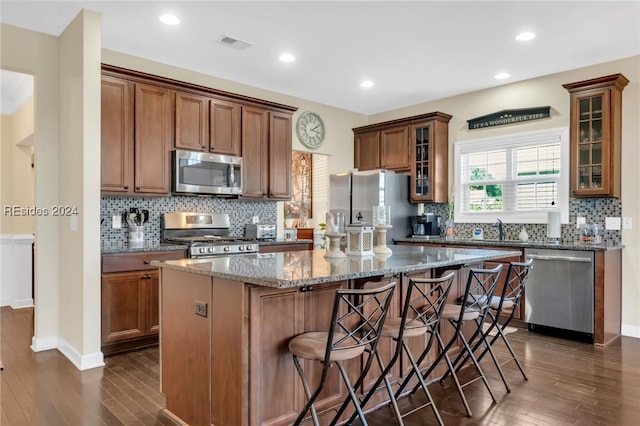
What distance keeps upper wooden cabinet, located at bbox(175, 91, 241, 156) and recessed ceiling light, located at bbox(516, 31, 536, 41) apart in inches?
116

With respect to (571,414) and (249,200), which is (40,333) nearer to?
(249,200)

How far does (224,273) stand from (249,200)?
339cm

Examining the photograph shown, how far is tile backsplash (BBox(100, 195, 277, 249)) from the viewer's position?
14.0 ft

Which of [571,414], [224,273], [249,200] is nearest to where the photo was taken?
[224,273]

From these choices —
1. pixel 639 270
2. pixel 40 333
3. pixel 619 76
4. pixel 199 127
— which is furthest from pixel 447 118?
pixel 40 333

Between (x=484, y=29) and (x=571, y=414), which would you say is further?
(x=484, y=29)

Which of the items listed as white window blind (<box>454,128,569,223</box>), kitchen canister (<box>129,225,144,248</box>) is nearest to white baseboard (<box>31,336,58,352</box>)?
kitchen canister (<box>129,225,144,248</box>)

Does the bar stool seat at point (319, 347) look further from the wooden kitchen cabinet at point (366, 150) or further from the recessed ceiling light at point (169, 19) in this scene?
the wooden kitchen cabinet at point (366, 150)

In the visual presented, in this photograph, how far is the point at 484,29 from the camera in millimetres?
3812

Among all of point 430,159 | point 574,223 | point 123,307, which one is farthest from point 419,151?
point 123,307

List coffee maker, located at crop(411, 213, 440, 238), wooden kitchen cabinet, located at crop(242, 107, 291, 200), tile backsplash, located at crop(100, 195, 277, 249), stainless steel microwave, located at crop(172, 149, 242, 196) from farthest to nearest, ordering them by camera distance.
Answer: coffee maker, located at crop(411, 213, 440, 238)
wooden kitchen cabinet, located at crop(242, 107, 291, 200)
stainless steel microwave, located at crop(172, 149, 242, 196)
tile backsplash, located at crop(100, 195, 277, 249)

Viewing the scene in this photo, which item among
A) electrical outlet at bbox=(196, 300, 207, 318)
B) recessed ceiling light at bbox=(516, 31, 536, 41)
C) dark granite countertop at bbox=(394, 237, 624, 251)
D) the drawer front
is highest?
recessed ceiling light at bbox=(516, 31, 536, 41)

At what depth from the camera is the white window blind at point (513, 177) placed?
16.2ft

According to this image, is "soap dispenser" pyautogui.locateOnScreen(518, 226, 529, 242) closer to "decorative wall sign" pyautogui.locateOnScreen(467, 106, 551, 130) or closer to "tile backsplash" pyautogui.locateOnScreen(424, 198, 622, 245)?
"tile backsplash" pyautogui.locateOnScreen(424, 198, 622, 245)
